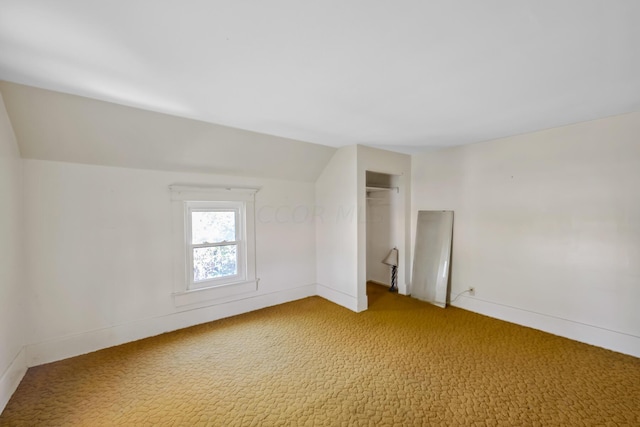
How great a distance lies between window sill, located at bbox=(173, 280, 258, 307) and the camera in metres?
3.10

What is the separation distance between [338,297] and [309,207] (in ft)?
4.77

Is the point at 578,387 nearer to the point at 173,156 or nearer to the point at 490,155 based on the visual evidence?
the point at 490,155

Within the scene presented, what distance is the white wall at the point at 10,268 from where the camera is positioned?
1.90m

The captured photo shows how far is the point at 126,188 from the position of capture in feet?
9.11

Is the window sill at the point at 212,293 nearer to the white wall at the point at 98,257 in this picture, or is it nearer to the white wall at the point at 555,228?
the white wall at the point at 98,257

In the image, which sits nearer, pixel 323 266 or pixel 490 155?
pixel 490 155

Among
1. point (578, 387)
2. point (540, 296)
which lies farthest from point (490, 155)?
point (578, 387)

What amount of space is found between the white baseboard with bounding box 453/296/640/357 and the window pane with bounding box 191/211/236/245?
11.0 feet

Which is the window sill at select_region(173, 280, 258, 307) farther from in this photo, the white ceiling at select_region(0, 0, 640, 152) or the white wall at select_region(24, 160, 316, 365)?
the white ceiling at select_region(0, 0, 640, 152)

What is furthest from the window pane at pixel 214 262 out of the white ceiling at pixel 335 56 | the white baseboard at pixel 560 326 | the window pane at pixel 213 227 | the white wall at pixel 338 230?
the white baseboard at pixel 560 326

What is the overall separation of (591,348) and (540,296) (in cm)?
59

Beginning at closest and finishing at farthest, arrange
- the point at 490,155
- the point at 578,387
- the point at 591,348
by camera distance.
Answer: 1. the point at 578,387
2. the point at 591,348
3. the point at 490,155

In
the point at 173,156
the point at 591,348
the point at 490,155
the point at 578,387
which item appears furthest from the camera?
the point at 490,155

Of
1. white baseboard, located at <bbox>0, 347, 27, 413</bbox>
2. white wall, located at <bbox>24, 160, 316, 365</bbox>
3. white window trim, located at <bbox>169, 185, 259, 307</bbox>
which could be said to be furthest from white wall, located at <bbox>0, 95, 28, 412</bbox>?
white window trim, located at <bbox>169, 185, 259, 307</bbox>
